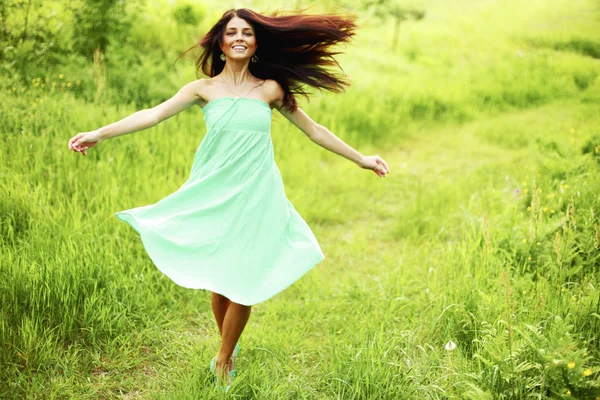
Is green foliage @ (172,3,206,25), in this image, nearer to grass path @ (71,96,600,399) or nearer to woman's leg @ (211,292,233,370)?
grass path @ (71,96,600,399)

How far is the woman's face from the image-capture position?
2.94 m

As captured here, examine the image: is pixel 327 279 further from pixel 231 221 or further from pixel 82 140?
pixel 82 140

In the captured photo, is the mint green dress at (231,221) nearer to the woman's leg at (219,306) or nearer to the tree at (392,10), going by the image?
the woman's leg at (219,306)

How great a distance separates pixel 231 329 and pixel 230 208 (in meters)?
0.61

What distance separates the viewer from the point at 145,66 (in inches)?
256

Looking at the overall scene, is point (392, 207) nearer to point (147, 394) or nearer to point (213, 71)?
point (213, 71)

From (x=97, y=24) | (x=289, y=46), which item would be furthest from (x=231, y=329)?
(x=97, y=24)

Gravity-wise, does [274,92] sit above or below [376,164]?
above

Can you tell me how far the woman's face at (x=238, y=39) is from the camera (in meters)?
2.94

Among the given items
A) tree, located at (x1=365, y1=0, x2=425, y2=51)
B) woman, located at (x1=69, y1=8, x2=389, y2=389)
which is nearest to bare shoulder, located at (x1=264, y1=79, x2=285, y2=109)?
woman, located at (x1=69, y1=8, x2=389, y2=389)

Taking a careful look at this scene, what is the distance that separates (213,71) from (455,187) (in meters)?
3.32

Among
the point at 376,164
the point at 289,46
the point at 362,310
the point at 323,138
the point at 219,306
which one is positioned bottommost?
the point at 362,310

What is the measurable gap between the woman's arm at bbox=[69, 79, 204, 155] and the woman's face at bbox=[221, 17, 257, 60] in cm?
22

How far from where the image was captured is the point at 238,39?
2938 millimetres
